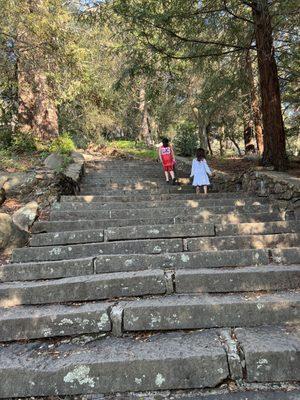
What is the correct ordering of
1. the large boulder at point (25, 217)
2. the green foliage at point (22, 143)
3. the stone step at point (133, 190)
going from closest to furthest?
the large boulder at point (25, 217)
the stone step at point (133, 190)
the green foliage at point (22, 143)

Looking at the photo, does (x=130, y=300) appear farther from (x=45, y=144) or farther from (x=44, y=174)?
(x=45, y=144)

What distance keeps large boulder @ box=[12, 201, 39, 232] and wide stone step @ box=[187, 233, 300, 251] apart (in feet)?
8.34

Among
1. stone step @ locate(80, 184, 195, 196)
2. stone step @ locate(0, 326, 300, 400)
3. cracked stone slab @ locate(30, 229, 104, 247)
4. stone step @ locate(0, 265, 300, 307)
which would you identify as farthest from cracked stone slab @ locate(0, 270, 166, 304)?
stone step @ locate(80, 184, 195, 196)

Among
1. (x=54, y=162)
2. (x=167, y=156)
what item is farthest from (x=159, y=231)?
(x=54, y=162)

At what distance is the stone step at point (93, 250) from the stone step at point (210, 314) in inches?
63.1

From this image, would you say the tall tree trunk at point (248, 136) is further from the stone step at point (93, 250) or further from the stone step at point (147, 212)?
the stone step at point (93, 250)

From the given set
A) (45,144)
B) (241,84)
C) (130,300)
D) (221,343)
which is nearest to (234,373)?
(221,343)

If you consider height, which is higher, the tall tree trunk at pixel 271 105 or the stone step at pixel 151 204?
the tall tree trunk at pixel 271 105

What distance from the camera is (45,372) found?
276 cm

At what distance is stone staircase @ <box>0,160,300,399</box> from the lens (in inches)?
108

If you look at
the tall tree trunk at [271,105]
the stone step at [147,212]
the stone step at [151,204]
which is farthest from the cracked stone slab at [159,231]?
the tall tree trunk at [271,105]

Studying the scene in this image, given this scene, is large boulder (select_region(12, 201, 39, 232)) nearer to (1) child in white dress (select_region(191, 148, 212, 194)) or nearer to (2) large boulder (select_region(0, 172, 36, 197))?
(2) large boulder (select_region(0, 172, 36, 197))

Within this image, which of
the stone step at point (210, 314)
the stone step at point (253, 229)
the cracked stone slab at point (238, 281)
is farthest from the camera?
the stone step at point (253, 229)

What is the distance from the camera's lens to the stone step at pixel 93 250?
5012mm
